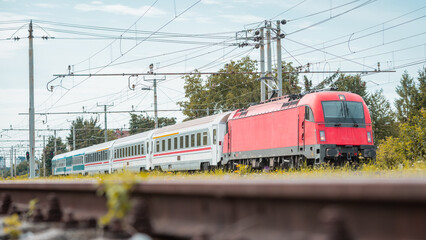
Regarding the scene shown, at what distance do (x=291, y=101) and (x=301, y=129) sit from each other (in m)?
1.59

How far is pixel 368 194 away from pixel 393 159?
1994 centimetres

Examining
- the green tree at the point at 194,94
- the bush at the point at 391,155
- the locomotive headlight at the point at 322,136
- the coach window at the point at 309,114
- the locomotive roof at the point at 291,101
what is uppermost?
the green tree at the point at 194,94

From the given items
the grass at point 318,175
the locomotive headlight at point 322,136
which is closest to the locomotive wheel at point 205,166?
the locomotive headlight at point 322,136

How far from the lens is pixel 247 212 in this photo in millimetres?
4785

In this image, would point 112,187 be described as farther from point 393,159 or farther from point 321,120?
point 393,159

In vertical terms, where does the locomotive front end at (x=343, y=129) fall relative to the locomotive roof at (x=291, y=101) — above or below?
below

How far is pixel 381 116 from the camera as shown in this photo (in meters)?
73.6

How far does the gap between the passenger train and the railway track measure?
45.1 ft

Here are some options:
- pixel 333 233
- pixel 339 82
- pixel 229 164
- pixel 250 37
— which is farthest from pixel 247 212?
pixel 339 82

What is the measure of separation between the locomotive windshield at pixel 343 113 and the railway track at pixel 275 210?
552 inches

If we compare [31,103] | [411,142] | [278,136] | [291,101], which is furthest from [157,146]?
[411,142]

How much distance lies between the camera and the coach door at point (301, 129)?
66.7ft

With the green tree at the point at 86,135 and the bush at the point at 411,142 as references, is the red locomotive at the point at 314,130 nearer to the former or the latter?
the bush at the point at 411,142

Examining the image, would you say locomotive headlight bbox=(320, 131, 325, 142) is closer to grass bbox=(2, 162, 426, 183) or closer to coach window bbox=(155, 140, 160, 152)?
grass bbox=(2, 162, 426, 183)
